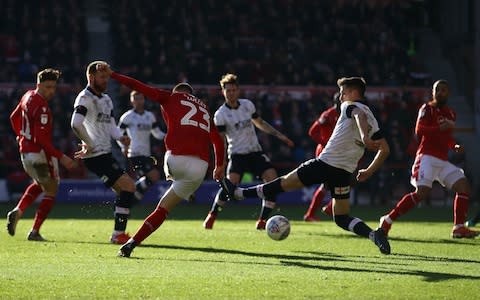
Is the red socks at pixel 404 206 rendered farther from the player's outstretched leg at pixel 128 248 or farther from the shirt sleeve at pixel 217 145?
the player's outstretched leg at pixel 128 248

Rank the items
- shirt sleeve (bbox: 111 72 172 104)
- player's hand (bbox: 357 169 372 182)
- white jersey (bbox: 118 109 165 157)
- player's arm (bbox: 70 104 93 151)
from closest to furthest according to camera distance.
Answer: shirt sleeve (bbox: 111 72 172 104), player's hand (bbox: 357 169 372 182), player's arm (bbox: 70 104 93 151), white jersey (bbox: 118 109 165 157)

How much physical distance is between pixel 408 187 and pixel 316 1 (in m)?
9.97

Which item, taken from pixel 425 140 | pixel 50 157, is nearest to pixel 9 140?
pixel 50 157

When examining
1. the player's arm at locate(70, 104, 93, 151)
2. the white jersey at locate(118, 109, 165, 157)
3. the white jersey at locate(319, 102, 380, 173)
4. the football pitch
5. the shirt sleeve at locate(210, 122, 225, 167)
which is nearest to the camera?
the football pitch

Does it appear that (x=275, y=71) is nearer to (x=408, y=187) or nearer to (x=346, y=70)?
(x=346, y=70)

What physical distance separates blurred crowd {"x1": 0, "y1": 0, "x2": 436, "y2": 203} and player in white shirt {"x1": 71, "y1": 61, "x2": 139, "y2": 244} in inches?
465

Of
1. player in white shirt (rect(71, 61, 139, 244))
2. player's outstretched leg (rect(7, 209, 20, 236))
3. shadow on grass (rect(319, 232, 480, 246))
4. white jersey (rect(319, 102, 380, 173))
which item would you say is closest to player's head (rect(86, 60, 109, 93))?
player in white shirt (rect(71, 61, 139, 244))

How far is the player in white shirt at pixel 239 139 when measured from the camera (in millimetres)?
16156

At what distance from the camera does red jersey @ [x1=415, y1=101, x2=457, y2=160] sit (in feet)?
46.1

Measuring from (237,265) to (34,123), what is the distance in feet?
14.7

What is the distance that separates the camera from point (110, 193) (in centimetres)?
2519

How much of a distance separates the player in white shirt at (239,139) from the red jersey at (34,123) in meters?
3.37

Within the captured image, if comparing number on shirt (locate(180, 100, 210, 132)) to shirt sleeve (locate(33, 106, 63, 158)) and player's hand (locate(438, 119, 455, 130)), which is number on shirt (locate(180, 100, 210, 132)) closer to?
shirt sleeve (locate(33, 106, 63, 158))

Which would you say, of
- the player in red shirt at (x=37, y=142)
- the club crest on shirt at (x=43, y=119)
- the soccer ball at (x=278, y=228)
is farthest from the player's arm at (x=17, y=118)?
the soccer ball at (x=278, y=228)
